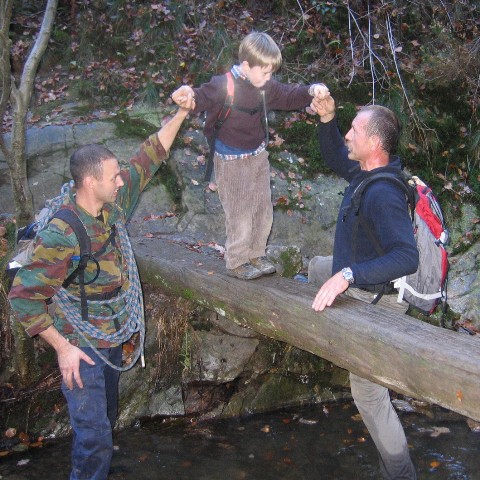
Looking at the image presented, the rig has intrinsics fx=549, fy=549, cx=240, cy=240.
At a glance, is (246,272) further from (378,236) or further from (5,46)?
(5,46)

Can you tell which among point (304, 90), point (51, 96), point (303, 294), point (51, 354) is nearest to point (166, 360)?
point (51, 354)

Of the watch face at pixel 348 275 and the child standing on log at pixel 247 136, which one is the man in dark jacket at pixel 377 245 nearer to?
the watch face at pixel 348 275

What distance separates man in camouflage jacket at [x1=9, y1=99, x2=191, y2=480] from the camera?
10.2 feet

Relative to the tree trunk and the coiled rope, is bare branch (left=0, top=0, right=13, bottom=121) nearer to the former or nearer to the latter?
the tree trunk

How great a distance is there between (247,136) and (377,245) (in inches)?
52.7

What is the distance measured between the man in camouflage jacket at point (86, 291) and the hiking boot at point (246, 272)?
1003 mm

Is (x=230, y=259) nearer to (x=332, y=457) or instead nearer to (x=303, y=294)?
(x=303, y=294)

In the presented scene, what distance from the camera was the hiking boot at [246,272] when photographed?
4234 mm

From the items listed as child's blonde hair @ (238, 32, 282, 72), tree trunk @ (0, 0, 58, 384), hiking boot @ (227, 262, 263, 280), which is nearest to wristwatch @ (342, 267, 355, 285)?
hiking boot @ (227, 262, 263, 280)

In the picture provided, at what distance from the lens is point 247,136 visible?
4.05 metres

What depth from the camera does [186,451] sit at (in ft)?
15.8

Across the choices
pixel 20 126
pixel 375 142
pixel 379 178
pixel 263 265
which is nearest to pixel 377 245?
pixel 379 178

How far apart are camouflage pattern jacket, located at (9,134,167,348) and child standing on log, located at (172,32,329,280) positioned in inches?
18.7

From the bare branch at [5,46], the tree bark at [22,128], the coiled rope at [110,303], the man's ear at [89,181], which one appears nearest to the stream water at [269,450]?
the coiled rope at [110,303]
